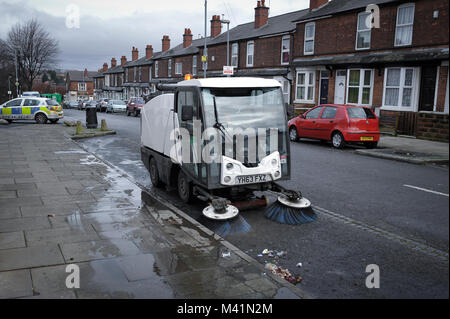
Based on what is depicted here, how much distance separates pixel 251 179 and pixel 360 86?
61.8 ft

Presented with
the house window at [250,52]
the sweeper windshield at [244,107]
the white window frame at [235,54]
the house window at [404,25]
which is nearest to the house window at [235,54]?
the white window frame at [235,54]

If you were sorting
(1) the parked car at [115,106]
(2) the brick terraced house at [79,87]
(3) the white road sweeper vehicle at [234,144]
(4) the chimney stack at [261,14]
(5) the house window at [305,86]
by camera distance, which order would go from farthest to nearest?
(2) the brick terraced house at [79,87] < (1) the parked car at [115,106] < (4) the chimney stack at [261,14] < (5) the house window at [305,86] < (3) the white road sweeper vehicle at [234,144]

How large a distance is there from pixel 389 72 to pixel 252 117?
1759 centimetres

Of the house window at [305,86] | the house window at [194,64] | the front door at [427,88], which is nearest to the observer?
the front door at [427,88]

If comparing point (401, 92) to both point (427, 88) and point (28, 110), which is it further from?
point (28, 110)

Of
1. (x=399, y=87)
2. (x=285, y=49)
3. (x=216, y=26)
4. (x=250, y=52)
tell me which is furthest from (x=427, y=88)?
(x=216, y=26)

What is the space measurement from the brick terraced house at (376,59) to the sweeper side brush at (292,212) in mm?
12147

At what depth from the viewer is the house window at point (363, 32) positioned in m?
22.8

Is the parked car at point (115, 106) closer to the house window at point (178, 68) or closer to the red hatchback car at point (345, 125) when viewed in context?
the house window at point (178, 68)

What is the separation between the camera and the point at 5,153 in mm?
12984

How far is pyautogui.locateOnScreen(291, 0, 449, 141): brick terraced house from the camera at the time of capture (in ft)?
63.1

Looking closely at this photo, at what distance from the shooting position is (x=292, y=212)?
21.4 feet

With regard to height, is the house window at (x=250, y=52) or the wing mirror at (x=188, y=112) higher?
the house window at (x=250, y=52)
